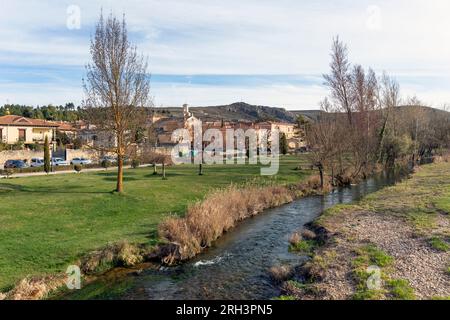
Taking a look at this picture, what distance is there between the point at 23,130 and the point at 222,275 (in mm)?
72078

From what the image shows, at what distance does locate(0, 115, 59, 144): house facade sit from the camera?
226 feet

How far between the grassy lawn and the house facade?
49315 millimetres

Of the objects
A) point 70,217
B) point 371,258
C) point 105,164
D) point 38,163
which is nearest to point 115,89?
point 70,217

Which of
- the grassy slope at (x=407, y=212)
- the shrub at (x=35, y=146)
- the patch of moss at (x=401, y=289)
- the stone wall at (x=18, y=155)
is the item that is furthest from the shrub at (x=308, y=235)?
the shrub at (x=35, y=146)

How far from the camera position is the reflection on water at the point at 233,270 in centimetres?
1198

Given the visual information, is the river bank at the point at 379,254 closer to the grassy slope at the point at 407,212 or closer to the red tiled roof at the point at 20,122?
the grassy slope at the point at 407,212

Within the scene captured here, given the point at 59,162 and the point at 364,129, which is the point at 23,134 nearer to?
the point at 59,162

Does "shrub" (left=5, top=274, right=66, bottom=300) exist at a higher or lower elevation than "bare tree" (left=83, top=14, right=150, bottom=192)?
lower

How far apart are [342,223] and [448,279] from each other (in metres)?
9.00

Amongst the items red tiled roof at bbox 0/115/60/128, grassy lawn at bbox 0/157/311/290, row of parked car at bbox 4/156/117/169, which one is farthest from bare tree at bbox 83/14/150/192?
red tiled roof at bbox 0/115/60/128

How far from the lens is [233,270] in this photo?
14070mm

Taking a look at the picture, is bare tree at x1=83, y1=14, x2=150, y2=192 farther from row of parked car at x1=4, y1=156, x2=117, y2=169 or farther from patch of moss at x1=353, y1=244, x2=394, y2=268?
row of parked car at x1=4, y1=156, x2=117, y2=169

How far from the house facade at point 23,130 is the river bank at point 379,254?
6525 centimetres
